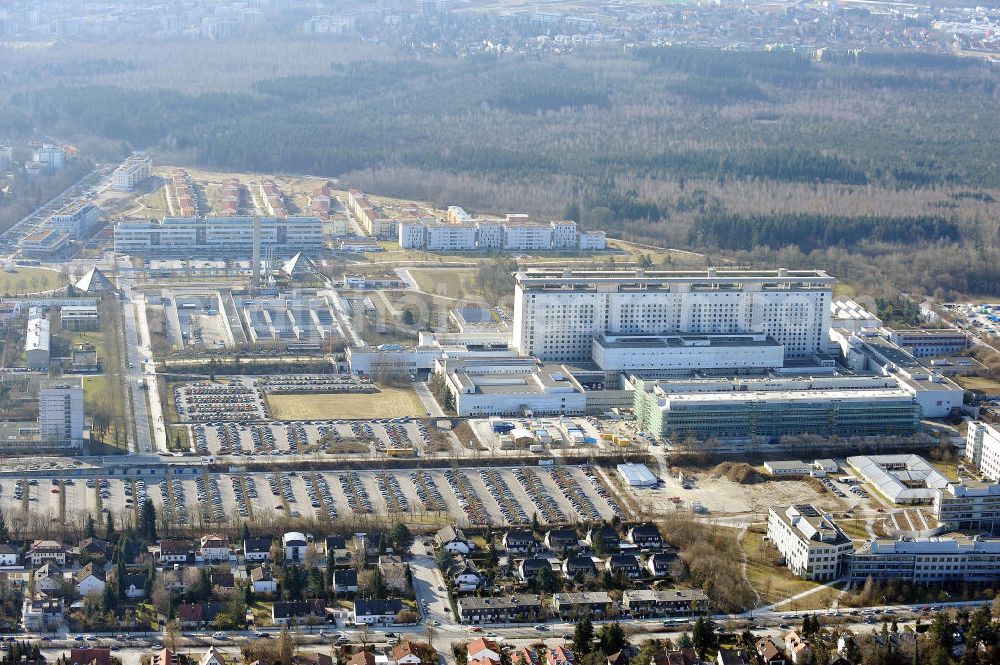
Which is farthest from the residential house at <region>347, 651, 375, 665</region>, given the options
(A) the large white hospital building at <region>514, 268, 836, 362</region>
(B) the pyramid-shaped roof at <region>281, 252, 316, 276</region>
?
(B) the pyramid-shaped roof at <region>281, 252, 316, 276</region>

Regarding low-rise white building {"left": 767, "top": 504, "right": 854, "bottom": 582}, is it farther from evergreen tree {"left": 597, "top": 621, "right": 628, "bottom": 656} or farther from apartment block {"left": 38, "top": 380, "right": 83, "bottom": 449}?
apartment block {"left": 38, "top": 380, "right": 83, "bottom": 449}

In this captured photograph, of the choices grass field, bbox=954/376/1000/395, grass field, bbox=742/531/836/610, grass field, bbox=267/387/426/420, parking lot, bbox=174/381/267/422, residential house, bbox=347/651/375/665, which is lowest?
grass field, bbox=954/376/1000/395

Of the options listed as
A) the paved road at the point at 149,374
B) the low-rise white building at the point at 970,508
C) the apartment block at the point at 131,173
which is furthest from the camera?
the apartment block at the point at 131,173

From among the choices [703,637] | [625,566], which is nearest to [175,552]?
[625,566]

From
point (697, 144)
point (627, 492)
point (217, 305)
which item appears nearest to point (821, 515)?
point (627, 492)

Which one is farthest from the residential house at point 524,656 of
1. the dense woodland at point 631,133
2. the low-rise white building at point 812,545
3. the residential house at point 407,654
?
the dense woodland at point 631,133

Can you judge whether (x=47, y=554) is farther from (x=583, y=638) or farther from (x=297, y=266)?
(x=297, y=266)

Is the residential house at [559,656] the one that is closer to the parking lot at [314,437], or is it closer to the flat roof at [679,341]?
the parking lot at [314,437]
